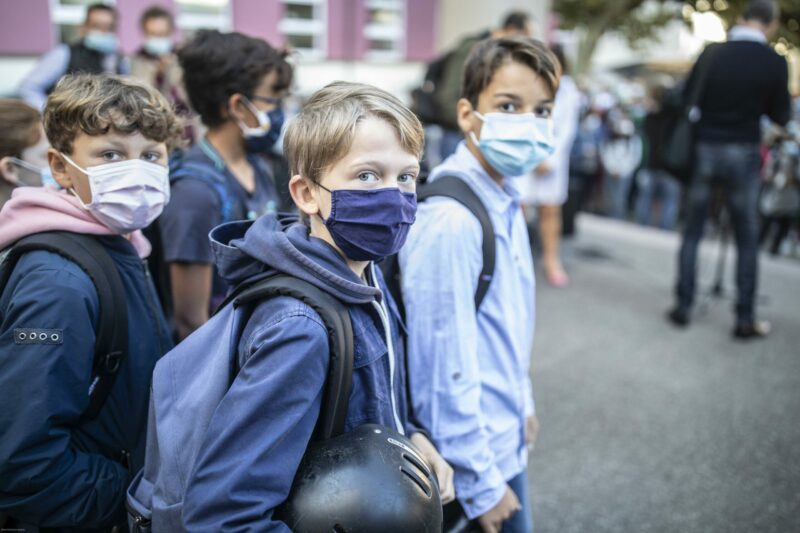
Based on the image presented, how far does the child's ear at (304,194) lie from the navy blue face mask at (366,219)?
0.05 metres

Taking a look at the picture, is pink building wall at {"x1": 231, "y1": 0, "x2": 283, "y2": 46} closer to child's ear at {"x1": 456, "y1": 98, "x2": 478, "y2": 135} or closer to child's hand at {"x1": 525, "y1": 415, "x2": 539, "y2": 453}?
child's ear at {"x1": 456, "y1": 98, "x2": 478, "y2": 135}

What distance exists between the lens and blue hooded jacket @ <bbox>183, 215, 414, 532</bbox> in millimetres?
1177

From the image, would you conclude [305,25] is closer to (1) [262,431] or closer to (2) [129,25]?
(2) [129,25]

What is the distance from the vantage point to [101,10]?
5215 mm

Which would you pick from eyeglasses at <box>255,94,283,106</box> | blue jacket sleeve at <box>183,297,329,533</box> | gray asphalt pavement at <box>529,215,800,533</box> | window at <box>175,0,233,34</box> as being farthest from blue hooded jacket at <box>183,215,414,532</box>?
window at <box>175,0,233,34</box>

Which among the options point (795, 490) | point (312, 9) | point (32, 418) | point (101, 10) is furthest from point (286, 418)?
point (312, 9)

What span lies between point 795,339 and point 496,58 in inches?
174

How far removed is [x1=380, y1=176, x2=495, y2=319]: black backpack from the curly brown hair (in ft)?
2.53

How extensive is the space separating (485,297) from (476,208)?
0.27 meters

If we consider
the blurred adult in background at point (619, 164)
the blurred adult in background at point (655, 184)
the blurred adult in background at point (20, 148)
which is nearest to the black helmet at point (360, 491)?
the blurred adult in background at point (20, 148)

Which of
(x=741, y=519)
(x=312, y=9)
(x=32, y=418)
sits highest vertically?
(x=312, y=9)

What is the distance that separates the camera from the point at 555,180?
624cm

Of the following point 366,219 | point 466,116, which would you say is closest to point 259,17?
point 466,116

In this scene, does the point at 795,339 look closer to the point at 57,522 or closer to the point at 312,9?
the point at 57,522
